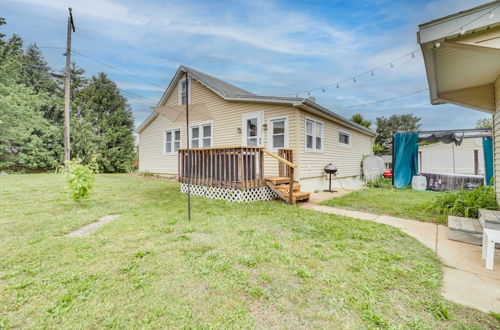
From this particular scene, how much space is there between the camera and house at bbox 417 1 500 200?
232cm

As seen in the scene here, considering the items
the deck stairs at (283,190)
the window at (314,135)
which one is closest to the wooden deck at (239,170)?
→ the deck stairs at (283,190)

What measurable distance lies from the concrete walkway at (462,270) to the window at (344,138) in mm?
6954

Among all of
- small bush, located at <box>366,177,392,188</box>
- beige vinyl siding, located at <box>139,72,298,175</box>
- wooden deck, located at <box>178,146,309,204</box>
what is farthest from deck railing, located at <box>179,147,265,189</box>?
small bush, located at <box>366,177,392,188</box>

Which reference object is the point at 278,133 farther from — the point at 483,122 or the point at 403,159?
the point at 483,122

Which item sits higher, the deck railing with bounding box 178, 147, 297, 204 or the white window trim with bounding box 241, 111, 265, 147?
the white window trim with bounding box 241, 111, 265, 147

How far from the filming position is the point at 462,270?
2.39 metres

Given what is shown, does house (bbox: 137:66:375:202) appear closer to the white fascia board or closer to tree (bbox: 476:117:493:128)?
the white fascia board

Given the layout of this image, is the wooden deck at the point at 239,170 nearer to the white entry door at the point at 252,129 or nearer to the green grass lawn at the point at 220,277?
the white entry door at the point at 252,129

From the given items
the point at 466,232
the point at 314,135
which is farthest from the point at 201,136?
the point at 466,232

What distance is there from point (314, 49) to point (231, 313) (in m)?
15.1

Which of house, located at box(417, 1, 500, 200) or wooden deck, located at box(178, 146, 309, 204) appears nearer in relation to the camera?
house, located at box(417, 1, 500, 200)

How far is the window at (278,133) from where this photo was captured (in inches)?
295

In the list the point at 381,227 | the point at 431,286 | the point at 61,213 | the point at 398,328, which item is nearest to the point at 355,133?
the point at 381,227

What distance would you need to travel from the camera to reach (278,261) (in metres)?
2.50
